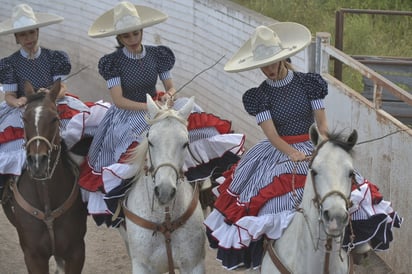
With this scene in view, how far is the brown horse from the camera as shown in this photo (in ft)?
22.0

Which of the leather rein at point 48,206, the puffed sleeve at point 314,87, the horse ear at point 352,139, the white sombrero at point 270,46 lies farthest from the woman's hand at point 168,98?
the horse ear at point 352,139

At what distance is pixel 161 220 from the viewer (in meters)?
6.44

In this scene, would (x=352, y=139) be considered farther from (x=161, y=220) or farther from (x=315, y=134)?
(x=161, y=220)

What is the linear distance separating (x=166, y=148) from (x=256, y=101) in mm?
781

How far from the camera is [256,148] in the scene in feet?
21.2

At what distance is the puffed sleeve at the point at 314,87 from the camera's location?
627cm

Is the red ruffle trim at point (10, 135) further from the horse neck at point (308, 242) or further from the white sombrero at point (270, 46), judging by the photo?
the horse neck at point (308, 242)

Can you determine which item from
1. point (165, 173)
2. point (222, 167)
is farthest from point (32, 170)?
point (222, 167)

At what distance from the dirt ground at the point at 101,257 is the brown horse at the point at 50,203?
4.53ft

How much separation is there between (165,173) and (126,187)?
1029mm

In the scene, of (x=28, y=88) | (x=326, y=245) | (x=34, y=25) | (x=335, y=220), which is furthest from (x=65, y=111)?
(x=335, y=220)

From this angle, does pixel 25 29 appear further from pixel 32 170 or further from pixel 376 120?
pixel 376 120

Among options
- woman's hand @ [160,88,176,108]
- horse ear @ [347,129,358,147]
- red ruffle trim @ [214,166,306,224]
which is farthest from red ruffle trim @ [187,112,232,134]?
horse ear @ [347,129,358,147]

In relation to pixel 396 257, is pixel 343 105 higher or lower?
higher
